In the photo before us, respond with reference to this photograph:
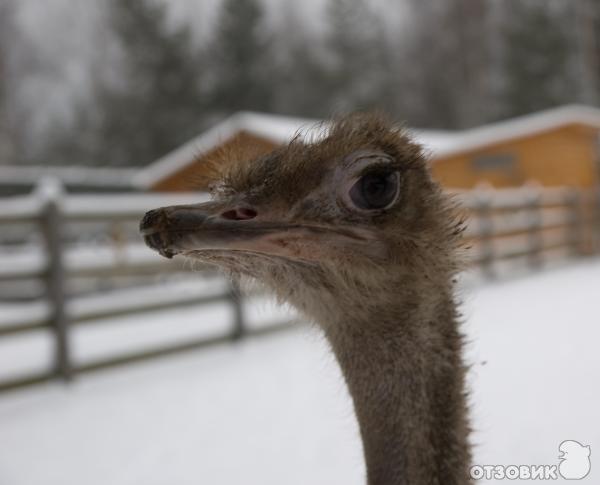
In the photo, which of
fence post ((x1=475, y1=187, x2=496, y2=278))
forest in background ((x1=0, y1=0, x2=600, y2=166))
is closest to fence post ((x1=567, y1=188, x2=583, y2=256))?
fence post ((x1=475, y1=187, x2=496, y2=278))

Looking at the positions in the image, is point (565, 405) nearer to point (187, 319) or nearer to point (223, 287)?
point (223, 287)

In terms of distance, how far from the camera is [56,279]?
12.0ft

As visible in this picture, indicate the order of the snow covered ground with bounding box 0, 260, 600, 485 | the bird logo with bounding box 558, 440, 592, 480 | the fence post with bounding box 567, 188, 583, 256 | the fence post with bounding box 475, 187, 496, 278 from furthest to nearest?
the fence post with bounding box 475, 187, 496, 278, the fence post with bounding box 567, 188, 583, 256, the snow covered ground with bounding box 0, 260, 600, 485, the bird logo with bounding box 558, 440, 592, 480

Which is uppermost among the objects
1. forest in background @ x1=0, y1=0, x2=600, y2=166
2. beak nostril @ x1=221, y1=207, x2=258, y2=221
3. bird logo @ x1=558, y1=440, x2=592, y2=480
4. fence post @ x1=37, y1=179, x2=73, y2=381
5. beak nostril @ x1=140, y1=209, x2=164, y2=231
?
forest in background @ x1=0, y1=0, x2=600, y2=166

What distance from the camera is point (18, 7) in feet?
57.5

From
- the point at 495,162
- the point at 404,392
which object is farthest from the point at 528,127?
the point at 404,392

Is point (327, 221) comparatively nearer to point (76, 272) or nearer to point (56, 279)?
point (56, 279)

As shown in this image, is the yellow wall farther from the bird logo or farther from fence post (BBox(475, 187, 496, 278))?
the bird logo

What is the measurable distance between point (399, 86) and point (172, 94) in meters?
7.55

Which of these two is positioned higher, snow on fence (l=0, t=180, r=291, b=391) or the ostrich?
snow on fence (l=0, t=180, r=291, b=391)

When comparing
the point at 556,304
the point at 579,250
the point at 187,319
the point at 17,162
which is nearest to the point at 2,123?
the point at 17,162

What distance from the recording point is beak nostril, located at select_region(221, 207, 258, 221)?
89 cm

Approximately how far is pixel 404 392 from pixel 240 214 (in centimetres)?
44

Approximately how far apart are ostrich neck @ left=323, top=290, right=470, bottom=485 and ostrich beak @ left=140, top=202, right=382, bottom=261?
0.15m
